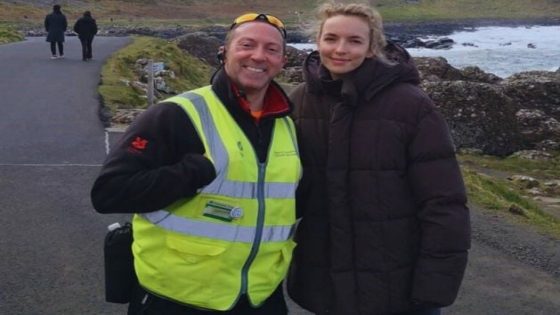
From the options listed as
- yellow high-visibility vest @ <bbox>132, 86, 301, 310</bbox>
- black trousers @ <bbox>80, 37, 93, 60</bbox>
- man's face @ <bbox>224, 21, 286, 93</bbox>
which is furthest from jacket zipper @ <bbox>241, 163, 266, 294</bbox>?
black trousers @ <bbox>80, 37, 93, 60</bbox>

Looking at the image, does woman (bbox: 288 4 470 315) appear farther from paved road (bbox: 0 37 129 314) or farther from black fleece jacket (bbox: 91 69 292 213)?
paved road (bbox: 0 37 129 314)

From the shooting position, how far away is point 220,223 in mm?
2924

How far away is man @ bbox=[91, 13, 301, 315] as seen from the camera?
2863mm

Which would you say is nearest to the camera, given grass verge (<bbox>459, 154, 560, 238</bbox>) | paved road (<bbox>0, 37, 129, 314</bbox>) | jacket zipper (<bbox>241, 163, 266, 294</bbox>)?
jacket zipper (<bbox>241, 163, 266, 294</bbox>)

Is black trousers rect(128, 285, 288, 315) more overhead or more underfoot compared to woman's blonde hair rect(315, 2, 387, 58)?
more underfoot

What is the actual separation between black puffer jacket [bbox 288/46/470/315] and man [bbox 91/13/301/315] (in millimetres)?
192

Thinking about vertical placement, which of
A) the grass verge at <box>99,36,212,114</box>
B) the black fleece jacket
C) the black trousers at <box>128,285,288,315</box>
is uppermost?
the black fleece jacket

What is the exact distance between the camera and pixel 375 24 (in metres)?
3.22

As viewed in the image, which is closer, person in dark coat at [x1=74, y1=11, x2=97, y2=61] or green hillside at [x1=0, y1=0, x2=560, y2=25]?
person in dark coat at [x1=74, y1=11, x2=97, y2=61]

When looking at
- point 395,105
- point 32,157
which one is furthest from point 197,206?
point 32,157

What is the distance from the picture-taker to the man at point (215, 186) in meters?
→ 2.86

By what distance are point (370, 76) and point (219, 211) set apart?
819mm

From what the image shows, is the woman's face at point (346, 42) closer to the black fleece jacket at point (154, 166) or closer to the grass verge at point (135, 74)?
the black fleece jacket at point (154, 166)

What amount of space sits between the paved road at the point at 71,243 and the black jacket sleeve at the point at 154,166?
2829 millimetres
